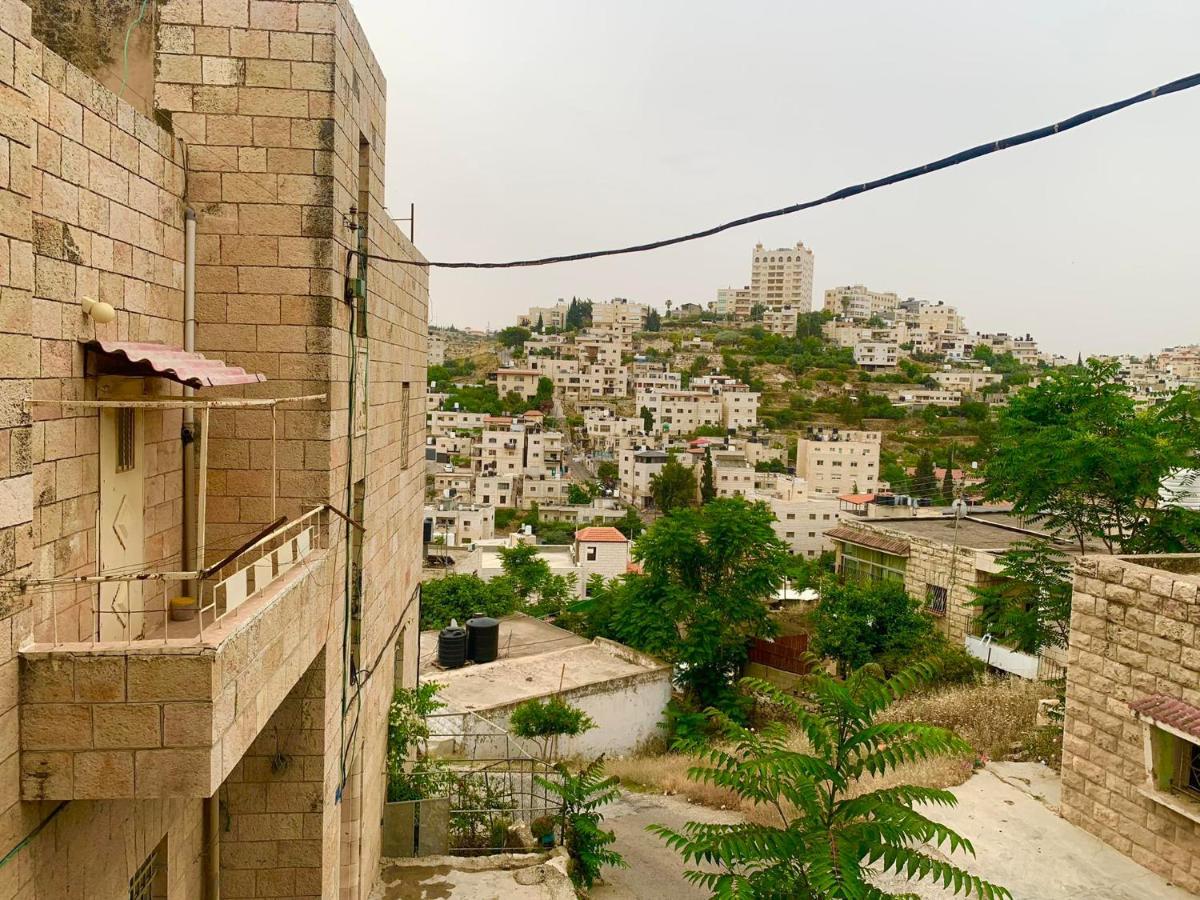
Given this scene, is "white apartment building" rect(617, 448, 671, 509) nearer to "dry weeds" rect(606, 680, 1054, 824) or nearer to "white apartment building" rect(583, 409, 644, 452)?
"white apartment building" rect(583, 409, 644, 452)

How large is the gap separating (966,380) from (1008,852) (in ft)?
453

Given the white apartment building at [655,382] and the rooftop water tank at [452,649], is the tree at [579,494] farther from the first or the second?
the rooftop water tank at [452,649]

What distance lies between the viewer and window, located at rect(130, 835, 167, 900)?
17.0 ft

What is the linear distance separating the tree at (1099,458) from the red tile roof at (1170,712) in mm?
5216

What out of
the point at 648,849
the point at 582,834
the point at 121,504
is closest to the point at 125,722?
the point at 121,504

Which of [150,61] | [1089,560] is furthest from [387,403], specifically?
[1089,560]

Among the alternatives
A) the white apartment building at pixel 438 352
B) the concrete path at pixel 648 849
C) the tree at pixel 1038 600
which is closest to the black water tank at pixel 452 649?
the concrete path at pixel 648 849

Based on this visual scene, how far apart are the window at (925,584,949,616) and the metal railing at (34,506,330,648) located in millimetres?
26260

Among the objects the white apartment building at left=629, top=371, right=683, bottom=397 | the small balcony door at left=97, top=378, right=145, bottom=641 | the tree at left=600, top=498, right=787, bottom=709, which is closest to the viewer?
the small balcony door at left=97, top=378, right=145, bottom=641

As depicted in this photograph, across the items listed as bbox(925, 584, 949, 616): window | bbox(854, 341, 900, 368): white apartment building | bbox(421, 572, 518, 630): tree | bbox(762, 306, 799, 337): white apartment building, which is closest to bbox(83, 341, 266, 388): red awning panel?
bbox(925, 584, 949, 616): window

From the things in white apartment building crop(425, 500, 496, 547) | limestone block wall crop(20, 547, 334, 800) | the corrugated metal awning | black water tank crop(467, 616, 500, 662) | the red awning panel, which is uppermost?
the red awning panel

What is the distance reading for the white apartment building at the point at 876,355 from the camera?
145 m

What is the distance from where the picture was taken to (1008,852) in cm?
1000

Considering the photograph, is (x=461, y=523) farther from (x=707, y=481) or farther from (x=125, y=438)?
(x=125, y=438)
